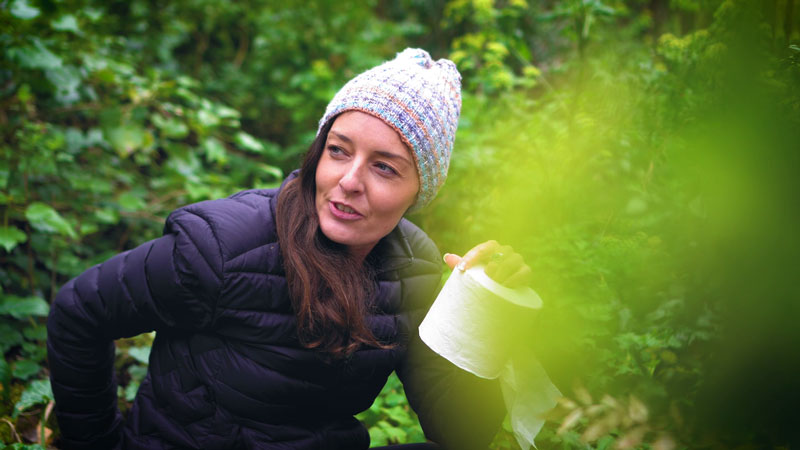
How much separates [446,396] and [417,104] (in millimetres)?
969

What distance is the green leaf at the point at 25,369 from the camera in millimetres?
2123

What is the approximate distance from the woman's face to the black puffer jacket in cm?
19

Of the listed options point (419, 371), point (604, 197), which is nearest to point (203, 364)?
point (419, 371)

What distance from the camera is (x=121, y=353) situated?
253cm

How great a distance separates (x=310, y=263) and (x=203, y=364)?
0.45 metres

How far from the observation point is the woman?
1.42 meters

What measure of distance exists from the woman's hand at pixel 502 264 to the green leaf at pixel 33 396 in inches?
64.7

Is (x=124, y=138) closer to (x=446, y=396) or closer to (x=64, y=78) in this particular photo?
(x=64, y=78)

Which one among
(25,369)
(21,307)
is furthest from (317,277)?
(21,307)

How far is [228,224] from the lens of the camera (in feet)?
4.68

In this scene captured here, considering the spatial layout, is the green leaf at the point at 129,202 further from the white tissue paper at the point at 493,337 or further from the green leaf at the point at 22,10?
the white tissue paper at the point at 493,337

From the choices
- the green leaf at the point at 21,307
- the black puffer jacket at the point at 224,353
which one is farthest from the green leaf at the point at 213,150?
Answer: the black puffer jacket at the point at 224,353

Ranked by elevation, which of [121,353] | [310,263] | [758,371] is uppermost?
[758,371]

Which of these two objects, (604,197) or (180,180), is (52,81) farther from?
(604,197)
